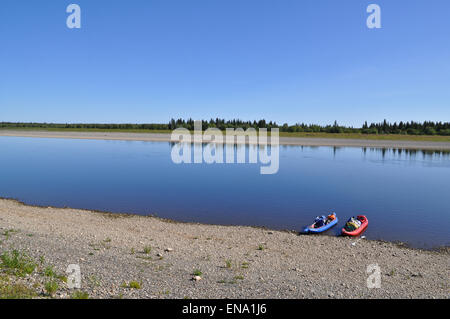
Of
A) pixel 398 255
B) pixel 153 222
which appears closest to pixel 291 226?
pixel 398 255

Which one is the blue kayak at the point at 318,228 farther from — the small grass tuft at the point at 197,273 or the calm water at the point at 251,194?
the small grass tuft at the point at 197,273

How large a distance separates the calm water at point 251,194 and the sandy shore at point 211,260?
2.43m

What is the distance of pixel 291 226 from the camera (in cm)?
1598

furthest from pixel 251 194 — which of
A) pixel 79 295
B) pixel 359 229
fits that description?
pixel 79 295

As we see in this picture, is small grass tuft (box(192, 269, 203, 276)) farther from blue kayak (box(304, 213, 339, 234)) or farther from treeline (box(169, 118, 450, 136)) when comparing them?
treeline (box(169, 118, 450, 136))

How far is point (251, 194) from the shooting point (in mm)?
23328

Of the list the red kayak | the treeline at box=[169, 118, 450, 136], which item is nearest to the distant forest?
the treeline at box=[169, 118, 450, 136]

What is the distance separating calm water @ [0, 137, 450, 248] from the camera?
17.2 metres

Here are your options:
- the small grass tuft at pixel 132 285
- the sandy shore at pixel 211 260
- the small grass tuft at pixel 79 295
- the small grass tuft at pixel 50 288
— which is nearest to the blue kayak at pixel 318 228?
the sandy shore at pixel 211 260

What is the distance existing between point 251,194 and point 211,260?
43.3ft

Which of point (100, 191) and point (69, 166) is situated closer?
point (100, 191)
